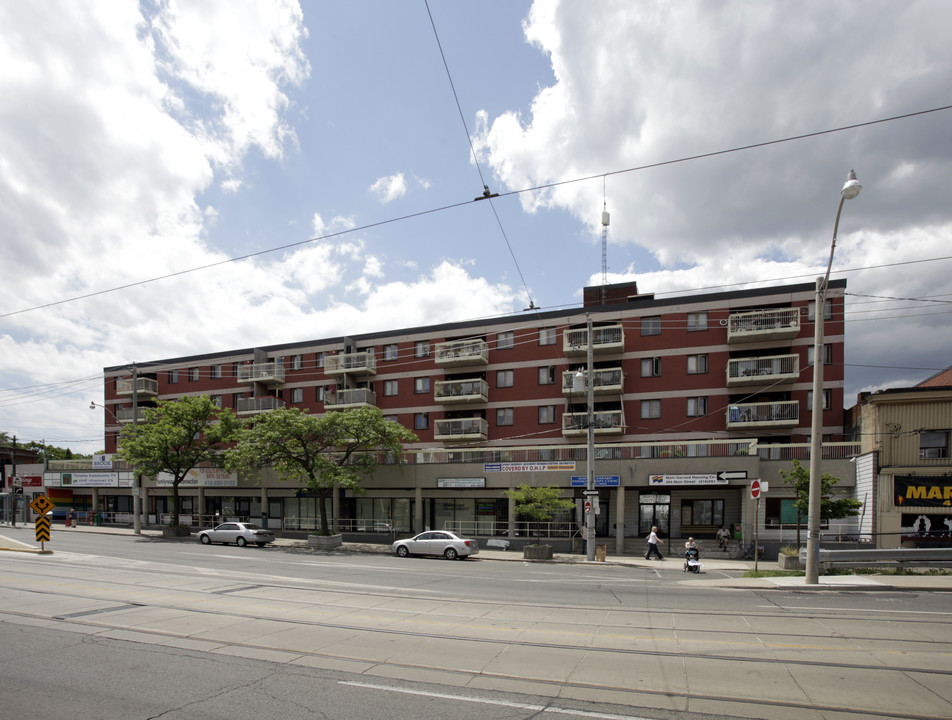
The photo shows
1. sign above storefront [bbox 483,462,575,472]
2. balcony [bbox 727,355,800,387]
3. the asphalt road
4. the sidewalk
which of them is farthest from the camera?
sign above storefront [bbox 483,462,575,472]

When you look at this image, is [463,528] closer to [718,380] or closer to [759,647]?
[718,380]

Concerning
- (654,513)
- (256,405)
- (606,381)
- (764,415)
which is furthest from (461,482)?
(256,405)

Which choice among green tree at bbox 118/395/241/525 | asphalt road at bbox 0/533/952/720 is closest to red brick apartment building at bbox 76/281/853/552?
green tree at bbox 118/395/241/525

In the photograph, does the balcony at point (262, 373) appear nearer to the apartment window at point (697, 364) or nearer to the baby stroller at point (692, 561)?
the apartment window at point (697, 364)

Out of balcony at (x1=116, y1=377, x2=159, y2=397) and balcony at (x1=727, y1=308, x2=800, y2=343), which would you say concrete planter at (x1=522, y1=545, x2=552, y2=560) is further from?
balcony at (x1=116, y1=377, x2=159, y2=397)

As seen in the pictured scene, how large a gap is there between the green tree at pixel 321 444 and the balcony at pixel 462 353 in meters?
7.28

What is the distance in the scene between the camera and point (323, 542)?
34.0m

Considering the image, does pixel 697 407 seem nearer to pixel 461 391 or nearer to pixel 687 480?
pixel 687 480

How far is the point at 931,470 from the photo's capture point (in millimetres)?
25047

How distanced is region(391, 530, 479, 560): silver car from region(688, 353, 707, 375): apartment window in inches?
663

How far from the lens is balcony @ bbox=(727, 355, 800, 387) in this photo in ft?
107

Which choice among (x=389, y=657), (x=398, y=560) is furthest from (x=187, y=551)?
(x=389, y=657)

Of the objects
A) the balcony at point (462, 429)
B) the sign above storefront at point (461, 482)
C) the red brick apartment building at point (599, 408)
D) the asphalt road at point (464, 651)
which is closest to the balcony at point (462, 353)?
the red brick apartment building at point (599, 408)

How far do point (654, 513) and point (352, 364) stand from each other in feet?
78.7
